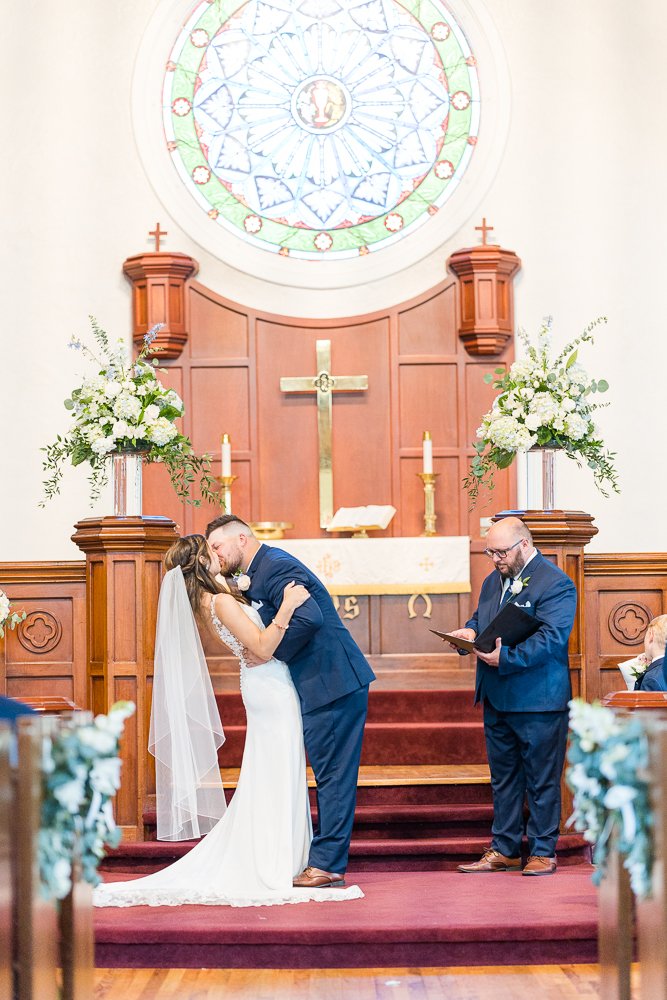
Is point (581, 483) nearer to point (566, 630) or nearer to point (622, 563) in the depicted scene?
point (622, 563)

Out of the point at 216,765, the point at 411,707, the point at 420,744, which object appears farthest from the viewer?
the point at 411,707

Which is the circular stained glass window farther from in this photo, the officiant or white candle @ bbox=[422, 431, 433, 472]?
the officiant

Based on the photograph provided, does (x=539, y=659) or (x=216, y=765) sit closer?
(x=539, y=659)

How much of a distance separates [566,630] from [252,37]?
20.5 ft

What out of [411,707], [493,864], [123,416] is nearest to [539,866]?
[493,864]

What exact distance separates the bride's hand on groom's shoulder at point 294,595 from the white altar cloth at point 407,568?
268cm

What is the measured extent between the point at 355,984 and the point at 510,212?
21.6ft

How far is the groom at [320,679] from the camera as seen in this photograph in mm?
5602

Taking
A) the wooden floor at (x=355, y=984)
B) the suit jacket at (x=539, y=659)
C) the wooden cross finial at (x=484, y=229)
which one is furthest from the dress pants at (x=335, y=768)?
the wooden cross finial at (x=484, y=229)

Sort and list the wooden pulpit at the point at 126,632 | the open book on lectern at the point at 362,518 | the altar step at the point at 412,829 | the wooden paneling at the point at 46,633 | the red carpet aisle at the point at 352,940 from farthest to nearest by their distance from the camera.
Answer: the open book on lectern at the point at 362,518, the wooden paneling at the point at 46,633, the wooden pulpit at the point at 126,632, the altar step at the point at 412,829, the red carpet aisle at the point at 352,940

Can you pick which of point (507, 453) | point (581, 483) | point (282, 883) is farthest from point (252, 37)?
point (282, 883)

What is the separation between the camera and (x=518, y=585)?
602 centimetres

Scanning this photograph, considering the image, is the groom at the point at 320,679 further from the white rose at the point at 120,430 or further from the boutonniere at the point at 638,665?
the boutonniere at the point at 638,665

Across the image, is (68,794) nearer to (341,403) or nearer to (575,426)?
(575,426)
